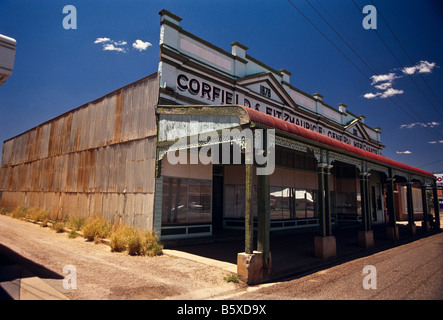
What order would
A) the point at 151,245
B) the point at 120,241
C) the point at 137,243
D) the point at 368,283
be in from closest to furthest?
1. the point at 368,283
2. the point at 137,243
3. the point at 151,245
4. the point at 120,241

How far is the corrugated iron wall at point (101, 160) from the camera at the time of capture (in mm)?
11484

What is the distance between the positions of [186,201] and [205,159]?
2063mm

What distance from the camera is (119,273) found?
714cm

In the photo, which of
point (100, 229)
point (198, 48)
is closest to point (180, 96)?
point (198, 48)

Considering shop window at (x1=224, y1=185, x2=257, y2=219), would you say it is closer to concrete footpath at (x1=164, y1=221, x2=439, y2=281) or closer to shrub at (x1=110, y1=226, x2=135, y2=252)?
concrete footpath at (x1=164, y1=221, x2=439, y2=281)

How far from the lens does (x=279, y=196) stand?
15.7 m

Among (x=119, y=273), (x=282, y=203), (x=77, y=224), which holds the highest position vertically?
(x=282, y=203)

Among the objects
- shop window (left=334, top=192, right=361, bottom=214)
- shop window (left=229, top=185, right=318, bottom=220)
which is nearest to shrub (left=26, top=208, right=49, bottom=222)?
shop window (left=229, top=185, right=318, bottom=220)

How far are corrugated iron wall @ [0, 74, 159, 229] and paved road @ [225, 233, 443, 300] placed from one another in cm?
604

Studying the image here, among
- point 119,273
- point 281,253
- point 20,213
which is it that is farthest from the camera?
point 20,213

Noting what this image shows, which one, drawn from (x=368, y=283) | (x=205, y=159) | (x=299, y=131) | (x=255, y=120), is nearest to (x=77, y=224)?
(x=205, y=159)

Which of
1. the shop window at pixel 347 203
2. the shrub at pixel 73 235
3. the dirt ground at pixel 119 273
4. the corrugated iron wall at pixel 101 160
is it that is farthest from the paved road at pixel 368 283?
the shop window at pixel 347 203

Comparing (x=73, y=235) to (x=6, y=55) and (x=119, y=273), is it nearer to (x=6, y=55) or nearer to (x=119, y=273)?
(x=119, y=273)
